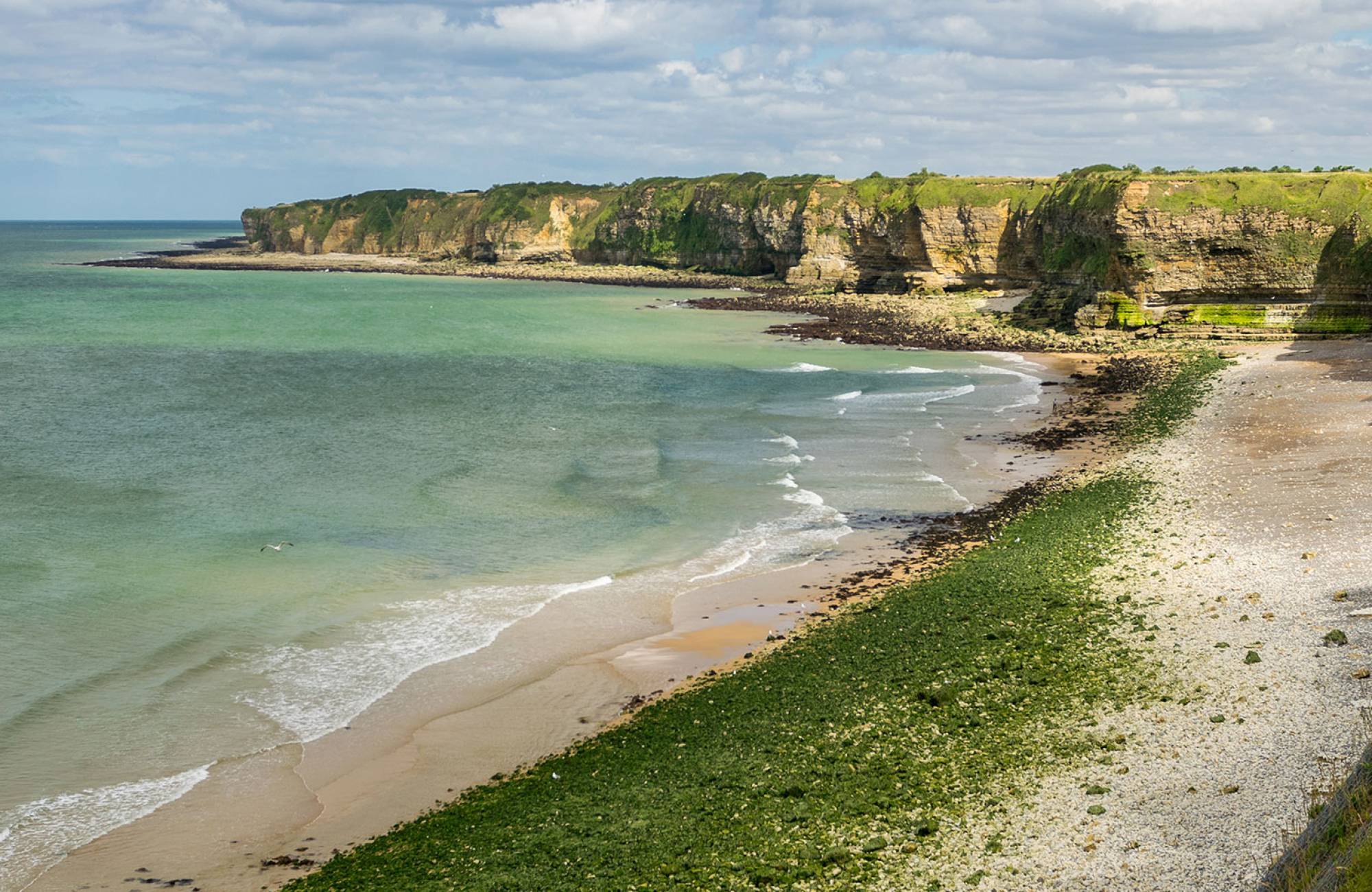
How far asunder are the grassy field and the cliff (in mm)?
45574

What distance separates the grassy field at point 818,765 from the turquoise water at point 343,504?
5.15 meters

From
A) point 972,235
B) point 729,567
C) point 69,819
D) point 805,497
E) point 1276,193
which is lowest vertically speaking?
point 69,819

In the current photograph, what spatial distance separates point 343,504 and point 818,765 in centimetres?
2052

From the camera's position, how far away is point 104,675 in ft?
64.1

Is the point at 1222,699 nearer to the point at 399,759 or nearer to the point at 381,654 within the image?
the point at 399,759

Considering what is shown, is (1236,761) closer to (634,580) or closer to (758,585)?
(758,585)

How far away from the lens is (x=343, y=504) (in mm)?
31125

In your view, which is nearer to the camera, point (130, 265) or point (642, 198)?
point (642, 198)

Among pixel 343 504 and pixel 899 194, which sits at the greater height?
pixel 899 194

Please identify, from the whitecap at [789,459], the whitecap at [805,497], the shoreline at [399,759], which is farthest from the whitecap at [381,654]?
the whitecap at [789,459]

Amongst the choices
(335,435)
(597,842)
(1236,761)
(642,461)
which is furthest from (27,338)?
(1236,761)

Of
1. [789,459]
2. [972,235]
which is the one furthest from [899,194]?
[789,459]

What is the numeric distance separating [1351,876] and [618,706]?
12435 millimetres

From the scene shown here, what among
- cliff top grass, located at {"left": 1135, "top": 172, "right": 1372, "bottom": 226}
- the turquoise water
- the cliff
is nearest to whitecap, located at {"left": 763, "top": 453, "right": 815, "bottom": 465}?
the turquoise water
